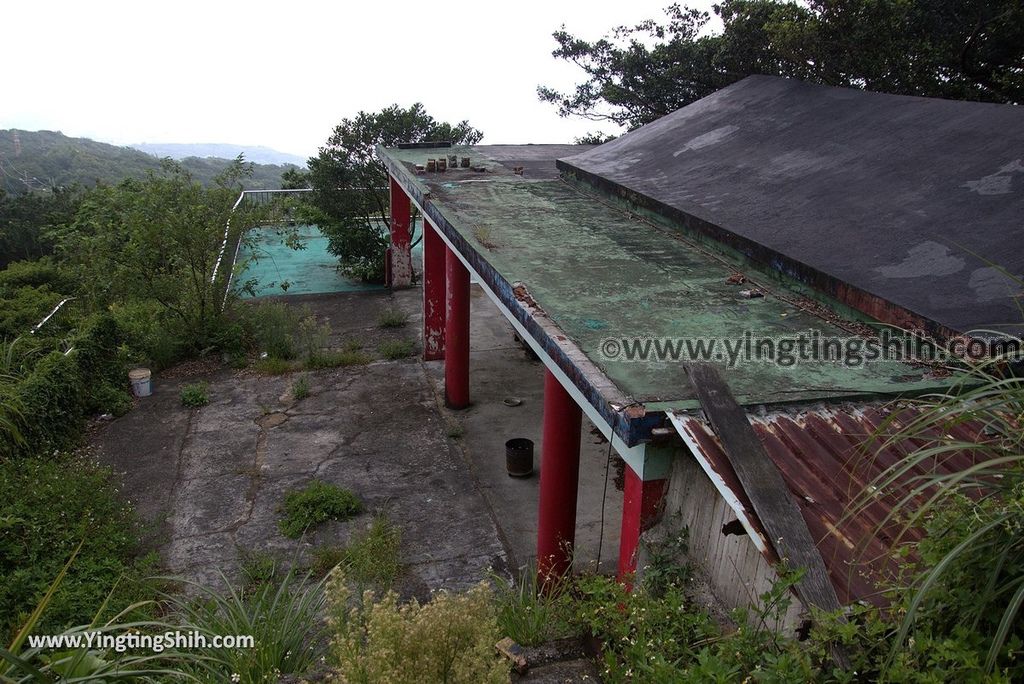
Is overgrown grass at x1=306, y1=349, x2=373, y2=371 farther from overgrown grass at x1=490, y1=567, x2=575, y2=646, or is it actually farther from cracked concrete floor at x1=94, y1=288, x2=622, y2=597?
overgrown grass at x1=490, y1=567, x2=575, y2=646

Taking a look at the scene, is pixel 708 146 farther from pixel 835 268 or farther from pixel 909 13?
pixel 909 13

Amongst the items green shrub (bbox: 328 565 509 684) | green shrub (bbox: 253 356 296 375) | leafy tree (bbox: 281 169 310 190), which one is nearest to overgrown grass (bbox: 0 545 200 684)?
green shrub (bbox: 328 565 509 684)

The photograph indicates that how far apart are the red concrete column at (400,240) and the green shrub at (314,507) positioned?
8.06 metres

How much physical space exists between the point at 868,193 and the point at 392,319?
871 centimetres

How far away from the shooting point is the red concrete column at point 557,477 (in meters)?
5.45

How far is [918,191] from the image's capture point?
5.58 meters

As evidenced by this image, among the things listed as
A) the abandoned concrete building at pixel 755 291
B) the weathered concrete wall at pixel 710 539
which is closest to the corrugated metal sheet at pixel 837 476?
the abandoned concrete building at pixel 755 291

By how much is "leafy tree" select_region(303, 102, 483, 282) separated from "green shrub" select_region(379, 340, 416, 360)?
13.4ft

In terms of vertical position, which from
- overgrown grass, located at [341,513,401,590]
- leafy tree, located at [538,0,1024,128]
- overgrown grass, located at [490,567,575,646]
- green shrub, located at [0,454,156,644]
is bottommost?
overgrown grass, located at [341,513,401,590]

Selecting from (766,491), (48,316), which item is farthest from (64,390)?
(766,491)

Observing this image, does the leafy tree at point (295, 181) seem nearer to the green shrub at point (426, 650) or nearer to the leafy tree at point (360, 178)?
the leafy tree at point (360, 178)

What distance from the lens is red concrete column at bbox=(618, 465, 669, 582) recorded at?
390 cm

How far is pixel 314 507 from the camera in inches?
285

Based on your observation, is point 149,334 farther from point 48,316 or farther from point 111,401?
point 111,401
